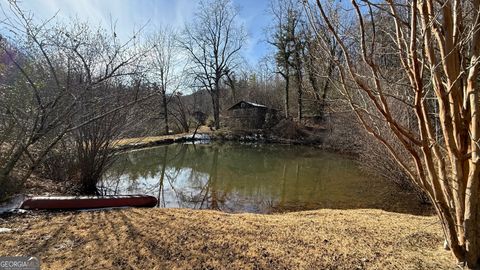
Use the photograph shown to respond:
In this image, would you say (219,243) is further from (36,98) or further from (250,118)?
(250,118)

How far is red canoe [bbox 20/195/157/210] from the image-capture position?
4292mm

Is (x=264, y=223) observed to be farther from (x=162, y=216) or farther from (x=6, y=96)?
(x=6, y=96)

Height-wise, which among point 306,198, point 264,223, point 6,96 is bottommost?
point 306,198

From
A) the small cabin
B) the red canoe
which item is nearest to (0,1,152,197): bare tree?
the red canoe

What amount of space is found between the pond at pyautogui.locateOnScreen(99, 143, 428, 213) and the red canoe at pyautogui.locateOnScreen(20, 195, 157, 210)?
7.31 feet

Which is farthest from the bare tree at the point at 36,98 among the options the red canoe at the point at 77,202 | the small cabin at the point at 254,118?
the small cabin at the point at 254,118

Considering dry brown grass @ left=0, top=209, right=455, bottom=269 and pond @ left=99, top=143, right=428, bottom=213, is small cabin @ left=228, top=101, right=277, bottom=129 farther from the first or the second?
dry brown grass @ left=0, top=209, right=455, bottom=269

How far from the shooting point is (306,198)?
8273mm

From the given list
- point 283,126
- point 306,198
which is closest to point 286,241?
point 306,198

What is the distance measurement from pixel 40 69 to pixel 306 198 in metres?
7.20

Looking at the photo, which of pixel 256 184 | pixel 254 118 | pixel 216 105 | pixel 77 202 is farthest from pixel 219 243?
pixel 216 105

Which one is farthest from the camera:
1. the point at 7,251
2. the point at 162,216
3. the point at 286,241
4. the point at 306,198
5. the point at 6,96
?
the point at 306,198

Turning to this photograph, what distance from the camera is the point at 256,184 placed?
1016 cm

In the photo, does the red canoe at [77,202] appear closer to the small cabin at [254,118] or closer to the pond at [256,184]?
the pond at [256,184]
